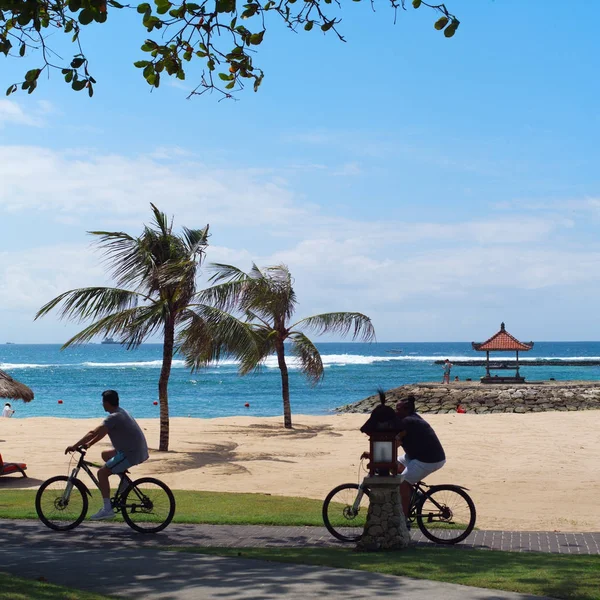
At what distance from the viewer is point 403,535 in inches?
332

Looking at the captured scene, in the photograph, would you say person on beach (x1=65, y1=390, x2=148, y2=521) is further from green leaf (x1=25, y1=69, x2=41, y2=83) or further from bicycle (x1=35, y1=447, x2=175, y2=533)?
green leaf (x1=25, y1=69, x2=41, y2=83)

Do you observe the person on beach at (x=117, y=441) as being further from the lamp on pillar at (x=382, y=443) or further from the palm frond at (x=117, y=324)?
the palm frond at (x=117, y=324)

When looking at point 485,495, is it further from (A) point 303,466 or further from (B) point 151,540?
(B) point 151,540

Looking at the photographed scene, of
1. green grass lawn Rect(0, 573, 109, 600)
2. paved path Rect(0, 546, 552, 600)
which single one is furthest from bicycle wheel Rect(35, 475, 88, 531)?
green grass lawn Rect(0, 573, 109, 600)

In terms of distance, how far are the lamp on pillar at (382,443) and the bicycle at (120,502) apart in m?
2.41

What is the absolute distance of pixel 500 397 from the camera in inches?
1624

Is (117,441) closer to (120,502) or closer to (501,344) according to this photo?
(120,502)

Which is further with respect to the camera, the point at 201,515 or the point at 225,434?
the point at 225,434

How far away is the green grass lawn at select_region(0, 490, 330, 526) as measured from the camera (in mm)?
10617

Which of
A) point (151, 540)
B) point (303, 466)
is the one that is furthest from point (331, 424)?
point (151, 540)

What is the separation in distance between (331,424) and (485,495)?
1621cm

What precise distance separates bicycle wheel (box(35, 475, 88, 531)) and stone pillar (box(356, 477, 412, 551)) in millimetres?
3392

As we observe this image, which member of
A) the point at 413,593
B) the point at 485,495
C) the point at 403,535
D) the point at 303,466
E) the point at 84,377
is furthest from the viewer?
the point at 84,377

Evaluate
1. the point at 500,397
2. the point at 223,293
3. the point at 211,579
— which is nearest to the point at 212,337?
the point at 223,293
